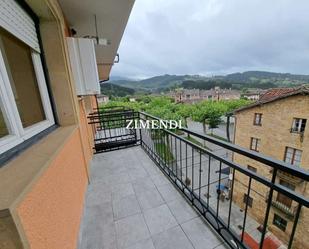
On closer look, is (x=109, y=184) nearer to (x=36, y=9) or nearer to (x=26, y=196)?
(x=26, y=196)

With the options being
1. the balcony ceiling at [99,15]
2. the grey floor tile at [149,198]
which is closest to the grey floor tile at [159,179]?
the grey floor tile at [149,198]

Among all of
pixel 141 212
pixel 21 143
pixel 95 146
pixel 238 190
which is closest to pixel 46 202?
pixel 21 143

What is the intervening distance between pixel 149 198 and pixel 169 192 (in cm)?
27

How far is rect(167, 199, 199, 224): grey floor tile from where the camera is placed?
4.89 feet

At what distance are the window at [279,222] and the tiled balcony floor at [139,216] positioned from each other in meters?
7.64

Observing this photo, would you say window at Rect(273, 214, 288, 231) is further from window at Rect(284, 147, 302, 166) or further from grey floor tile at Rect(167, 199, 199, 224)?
grey floor tile at Rect(167, 199, 199, 224)

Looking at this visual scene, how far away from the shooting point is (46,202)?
0.79m

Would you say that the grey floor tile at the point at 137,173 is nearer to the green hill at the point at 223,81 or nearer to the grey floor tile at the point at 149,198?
the grey floor tile at the point at 149,198

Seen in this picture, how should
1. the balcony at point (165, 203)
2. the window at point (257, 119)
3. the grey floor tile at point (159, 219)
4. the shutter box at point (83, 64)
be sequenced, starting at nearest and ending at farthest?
the balcony at point (165, 203), the grey floor tile at point (159, 219), the shutter box at point (83, 64), the window at point (257, 119)

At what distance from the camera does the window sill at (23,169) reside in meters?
0.54

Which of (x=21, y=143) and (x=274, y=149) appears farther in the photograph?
(x=274, y=149)

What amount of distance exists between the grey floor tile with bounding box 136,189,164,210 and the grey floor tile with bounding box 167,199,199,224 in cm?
14

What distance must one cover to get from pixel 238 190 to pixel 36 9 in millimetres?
9620

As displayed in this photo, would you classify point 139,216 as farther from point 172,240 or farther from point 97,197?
point 97,197
